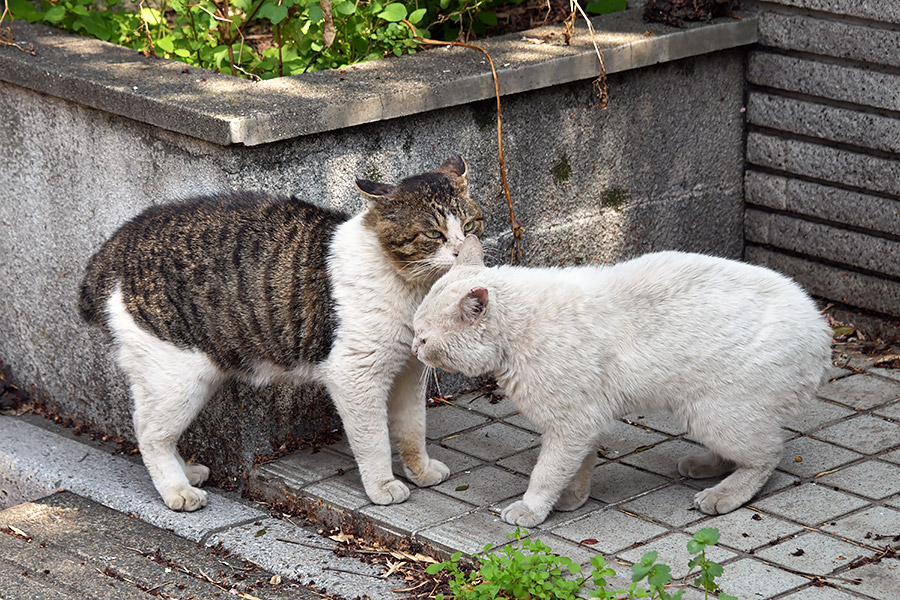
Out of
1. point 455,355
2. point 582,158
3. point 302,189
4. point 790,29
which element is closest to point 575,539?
point 455,355

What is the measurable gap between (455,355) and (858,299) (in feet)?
9.56

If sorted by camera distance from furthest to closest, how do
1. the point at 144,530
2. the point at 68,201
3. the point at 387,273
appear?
the point at 68,201 < the point at 144,530 < the point at 387,273

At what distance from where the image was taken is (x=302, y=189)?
4902 mm

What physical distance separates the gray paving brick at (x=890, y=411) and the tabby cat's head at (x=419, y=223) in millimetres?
2126

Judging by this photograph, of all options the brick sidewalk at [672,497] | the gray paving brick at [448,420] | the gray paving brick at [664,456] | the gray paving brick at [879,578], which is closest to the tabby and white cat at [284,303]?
the brick sidewalk at [672,497]

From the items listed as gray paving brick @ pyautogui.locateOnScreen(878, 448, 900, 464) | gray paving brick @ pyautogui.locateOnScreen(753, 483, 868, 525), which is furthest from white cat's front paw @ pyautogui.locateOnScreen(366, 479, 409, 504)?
gray paving brick @ pyautogui.locateOnScreen(878, 448, 900, 464)

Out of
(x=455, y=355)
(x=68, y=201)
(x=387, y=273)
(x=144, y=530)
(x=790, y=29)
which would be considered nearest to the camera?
(x=455, y=355)

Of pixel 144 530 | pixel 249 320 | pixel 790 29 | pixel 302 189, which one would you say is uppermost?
pixel 790 29

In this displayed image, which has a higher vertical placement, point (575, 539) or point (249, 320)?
point (249, 320)

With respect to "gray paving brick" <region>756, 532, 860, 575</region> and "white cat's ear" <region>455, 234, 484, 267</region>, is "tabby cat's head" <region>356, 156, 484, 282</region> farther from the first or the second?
"gray paving brick" <region>756, 532, 860, 575</region>

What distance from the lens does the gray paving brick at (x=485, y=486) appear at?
4582 mm

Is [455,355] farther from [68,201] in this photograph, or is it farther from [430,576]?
[68,201]

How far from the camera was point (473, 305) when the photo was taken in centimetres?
405

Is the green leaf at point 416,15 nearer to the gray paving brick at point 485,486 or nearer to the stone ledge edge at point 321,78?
the stone ledge edge at point 321,78
